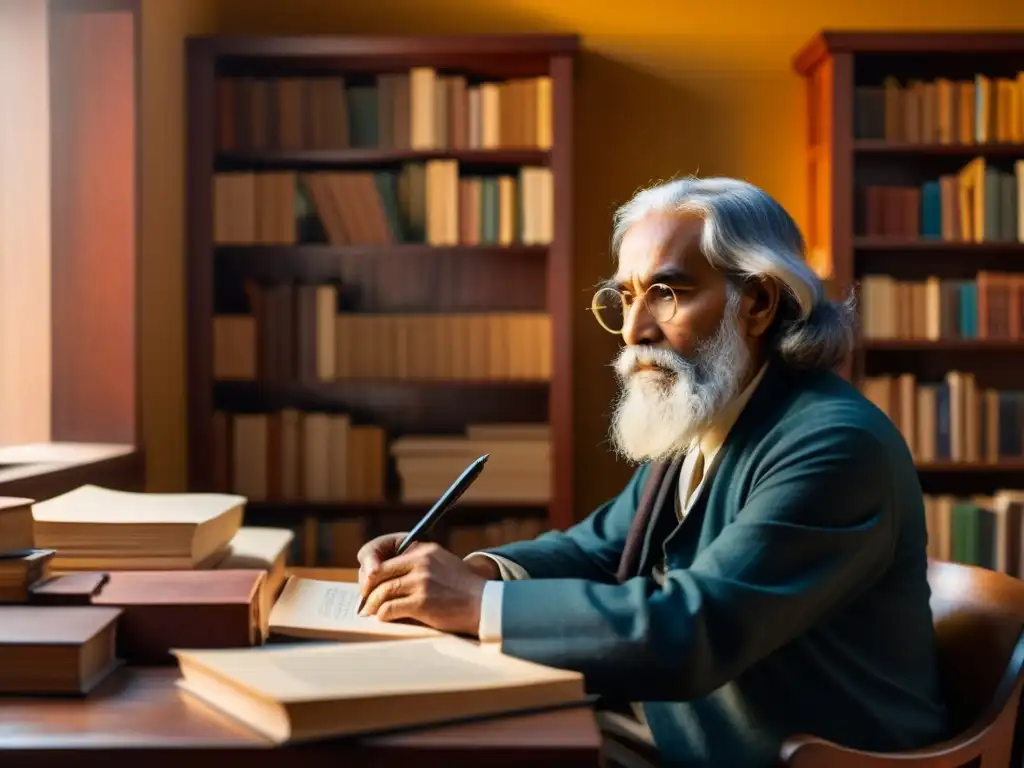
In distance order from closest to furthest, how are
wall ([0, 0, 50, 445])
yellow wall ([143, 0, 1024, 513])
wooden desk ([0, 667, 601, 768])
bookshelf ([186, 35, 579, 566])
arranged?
wooden desk ([0, 667, 601, 768]) < wall ([0, 0, 50, 445]) < bookshelf ([186, 35, 579, 566]) < yellow wall ([143, 0, 1024, 513])

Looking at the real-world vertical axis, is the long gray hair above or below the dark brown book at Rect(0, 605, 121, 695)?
above

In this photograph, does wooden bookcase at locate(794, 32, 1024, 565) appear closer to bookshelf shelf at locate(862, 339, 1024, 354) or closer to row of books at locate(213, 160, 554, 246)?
bookshelf shelf at locate(862, 339, 1024, 354)

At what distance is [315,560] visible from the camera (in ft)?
13.0

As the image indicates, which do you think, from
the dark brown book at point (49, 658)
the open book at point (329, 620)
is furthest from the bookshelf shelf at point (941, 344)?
the dark brown book at point (49, 658)

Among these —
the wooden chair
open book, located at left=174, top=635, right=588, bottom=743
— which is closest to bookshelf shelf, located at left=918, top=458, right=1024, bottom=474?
the wooden chair

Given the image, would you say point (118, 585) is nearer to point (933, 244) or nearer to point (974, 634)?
point (974, 634)

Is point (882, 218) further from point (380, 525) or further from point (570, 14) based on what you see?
point (380, 525)

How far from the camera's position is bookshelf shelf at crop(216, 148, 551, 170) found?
392 cm

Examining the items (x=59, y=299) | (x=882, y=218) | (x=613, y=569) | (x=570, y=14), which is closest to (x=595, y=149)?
(x=570, y=14)

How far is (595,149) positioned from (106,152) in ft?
6.14

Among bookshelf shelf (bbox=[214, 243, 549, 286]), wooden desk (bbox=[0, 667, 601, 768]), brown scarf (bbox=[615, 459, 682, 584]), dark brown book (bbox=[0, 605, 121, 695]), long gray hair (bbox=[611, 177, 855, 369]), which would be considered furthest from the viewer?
bookshelf shelf (bbox=[214, 243, 549, 286])

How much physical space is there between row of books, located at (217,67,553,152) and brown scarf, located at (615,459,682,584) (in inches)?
95.7

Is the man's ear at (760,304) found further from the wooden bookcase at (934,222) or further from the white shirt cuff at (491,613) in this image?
the wooden bookcase at (934,222)

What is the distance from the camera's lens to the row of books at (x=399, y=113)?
3920 millimetres
